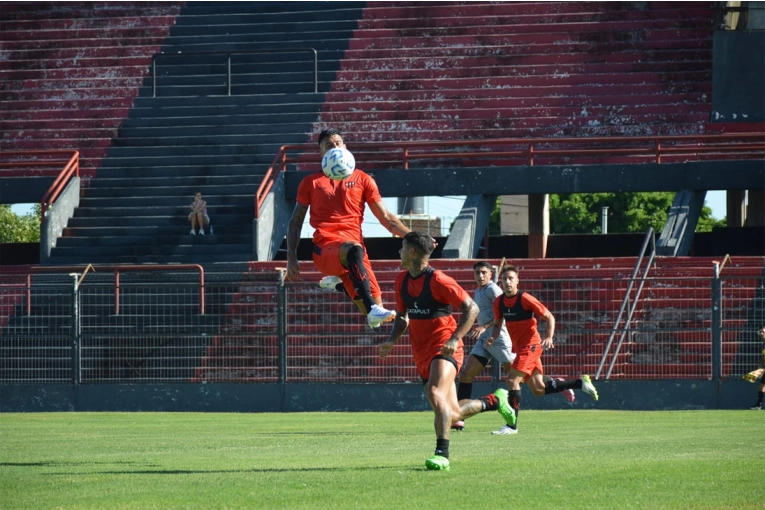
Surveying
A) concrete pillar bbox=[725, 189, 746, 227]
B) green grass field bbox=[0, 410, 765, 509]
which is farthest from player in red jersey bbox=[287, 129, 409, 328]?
concrete pillar bbox=[725, 189, 746, 227]

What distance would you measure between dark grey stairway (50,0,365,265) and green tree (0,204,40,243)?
20.7 meters

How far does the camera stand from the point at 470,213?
89.7 ft

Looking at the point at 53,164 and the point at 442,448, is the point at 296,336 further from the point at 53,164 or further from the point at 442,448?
the point at 442,448

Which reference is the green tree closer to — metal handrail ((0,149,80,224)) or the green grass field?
metal handrail ((0,149,80,224))

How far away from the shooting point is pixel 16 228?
55750 mm

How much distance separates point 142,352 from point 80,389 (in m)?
1.29

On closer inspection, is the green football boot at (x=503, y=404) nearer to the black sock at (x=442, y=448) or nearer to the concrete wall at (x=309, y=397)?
the black sock at (x=442, y=448)

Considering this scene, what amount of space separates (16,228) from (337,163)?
1871 inches

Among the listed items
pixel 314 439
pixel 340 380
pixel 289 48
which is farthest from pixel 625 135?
pixel 314 439

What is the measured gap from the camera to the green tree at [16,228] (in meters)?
54.0

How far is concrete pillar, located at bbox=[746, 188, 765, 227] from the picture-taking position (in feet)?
107

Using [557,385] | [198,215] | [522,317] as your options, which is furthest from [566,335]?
[198,215]

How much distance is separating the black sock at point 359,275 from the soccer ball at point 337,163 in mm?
768

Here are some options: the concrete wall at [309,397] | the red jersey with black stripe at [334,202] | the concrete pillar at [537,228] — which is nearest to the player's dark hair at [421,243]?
the red jersey with black stripe at [334,202]
